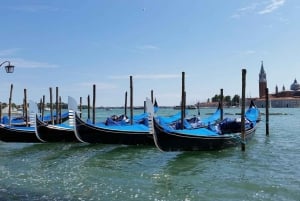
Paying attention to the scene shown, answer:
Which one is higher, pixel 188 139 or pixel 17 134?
pixel 188 139

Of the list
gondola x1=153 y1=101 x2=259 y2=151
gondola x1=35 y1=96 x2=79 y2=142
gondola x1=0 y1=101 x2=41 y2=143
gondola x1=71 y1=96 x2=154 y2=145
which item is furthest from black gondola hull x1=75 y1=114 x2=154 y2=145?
gondola x1=0 y1=101 x2=41 y2=143

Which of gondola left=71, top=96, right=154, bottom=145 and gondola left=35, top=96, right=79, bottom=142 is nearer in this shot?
gondola left=71, top=96, right=154, bottom=145

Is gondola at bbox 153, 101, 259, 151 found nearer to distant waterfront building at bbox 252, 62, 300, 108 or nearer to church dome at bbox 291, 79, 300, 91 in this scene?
distant waterfront building at bbox 252, 62, 300, 108

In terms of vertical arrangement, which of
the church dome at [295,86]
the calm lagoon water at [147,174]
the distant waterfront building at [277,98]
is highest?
the church dome at [295,86]

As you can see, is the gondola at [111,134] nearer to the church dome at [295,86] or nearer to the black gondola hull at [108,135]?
the black gondola hull at [108,135]

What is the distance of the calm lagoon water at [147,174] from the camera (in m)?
7.08

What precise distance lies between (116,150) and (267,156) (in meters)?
4.25

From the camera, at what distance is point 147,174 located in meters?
8.82

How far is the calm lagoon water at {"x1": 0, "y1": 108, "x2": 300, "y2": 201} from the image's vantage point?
7082 millimetres

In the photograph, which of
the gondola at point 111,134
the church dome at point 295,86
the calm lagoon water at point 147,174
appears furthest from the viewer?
the church dome at point 295,86

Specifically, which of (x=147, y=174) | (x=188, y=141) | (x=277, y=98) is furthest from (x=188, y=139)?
(x=277, y=98)

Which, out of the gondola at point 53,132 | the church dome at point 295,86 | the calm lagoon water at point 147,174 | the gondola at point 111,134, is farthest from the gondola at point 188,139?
the church dome at point 295,86

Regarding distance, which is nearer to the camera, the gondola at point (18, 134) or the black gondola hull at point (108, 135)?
the black gondola hull at point (108, 135)

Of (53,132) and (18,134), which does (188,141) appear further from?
(18,134)
